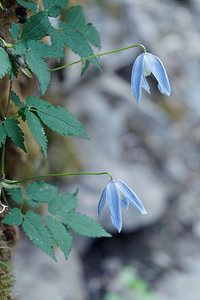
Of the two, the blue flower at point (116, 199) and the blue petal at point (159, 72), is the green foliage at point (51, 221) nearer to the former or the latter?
the blue flower at point (116, 199)

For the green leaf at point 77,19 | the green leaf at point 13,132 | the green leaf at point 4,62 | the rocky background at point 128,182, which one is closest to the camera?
the green leaf at point 4,62

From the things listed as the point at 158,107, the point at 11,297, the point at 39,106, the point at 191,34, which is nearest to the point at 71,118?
the point at 39,106

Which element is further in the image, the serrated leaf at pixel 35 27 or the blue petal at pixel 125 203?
the blue petal at pixel 125 203

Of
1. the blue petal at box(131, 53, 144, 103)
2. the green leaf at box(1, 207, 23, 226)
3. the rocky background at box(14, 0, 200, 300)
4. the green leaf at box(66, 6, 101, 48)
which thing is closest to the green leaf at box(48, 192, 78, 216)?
the green leaf at box(1, 207, 23, 226)

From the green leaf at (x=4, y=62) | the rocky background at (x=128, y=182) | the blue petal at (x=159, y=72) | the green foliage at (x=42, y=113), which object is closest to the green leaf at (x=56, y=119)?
the green foliage at (x=42, y=113)

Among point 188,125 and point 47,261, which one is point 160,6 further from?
point 47,261

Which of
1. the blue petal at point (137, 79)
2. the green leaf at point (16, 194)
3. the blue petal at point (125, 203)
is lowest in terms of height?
the green leaf at point (16, 194)

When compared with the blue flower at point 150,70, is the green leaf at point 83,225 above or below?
below

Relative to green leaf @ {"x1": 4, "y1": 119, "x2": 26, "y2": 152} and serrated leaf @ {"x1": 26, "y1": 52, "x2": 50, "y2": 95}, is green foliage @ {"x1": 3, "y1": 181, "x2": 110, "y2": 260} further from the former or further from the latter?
serrated leaf @ {"x1": 26, "y1": 52, "x2": 50, "y2": 95}
